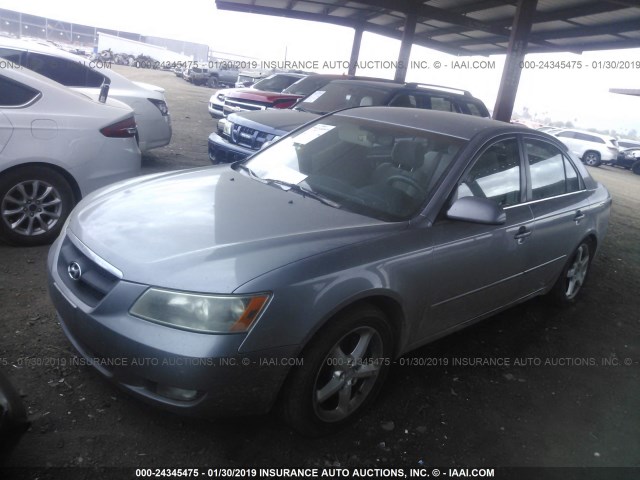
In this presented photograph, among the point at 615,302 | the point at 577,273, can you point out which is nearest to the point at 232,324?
the point at 577,273

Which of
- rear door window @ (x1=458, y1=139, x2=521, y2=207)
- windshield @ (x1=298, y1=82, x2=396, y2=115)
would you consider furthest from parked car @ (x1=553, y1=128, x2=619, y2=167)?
rear door window @ (x1=458, y1=139, x2=521, y2=207)

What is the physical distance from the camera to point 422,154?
10.7ft

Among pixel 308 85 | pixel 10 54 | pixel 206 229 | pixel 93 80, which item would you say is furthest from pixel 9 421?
pixel 308 85

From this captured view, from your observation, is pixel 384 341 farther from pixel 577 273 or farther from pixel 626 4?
pixel 626 4

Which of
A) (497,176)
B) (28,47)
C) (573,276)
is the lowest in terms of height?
(573,276)

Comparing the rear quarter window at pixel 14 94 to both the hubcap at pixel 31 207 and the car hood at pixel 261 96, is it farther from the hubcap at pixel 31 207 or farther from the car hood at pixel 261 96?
the car hood at pixel 261 96

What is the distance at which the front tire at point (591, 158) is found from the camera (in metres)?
25.1

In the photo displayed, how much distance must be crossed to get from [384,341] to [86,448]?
4.89ft

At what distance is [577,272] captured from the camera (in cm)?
471

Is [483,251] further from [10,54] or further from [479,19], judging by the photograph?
[479,19]

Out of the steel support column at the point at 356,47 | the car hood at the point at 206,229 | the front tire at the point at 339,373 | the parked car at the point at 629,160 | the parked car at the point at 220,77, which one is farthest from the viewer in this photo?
the parked car at the point at 220,77

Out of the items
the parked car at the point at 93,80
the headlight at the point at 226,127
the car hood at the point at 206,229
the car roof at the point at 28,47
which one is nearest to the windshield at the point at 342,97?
the headlight at the point at 226,127

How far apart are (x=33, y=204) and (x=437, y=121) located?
10.9 ft

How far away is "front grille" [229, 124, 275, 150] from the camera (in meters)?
6.60
